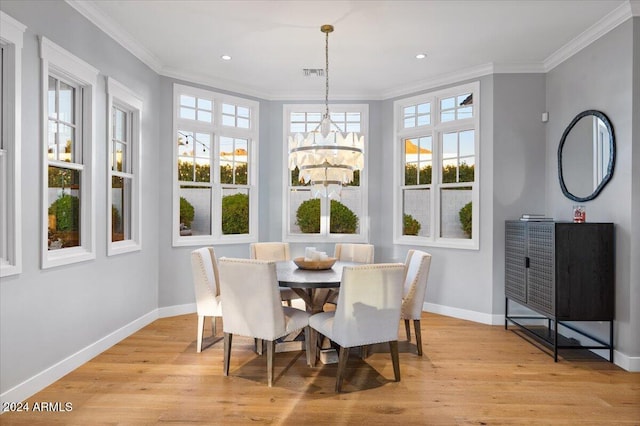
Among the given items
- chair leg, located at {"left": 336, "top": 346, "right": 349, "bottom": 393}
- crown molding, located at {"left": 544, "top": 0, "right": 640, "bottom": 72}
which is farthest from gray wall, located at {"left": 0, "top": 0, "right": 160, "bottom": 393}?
crown molding, located at {"left": 544, "top": 0, "right": 640, "bottom": 72}

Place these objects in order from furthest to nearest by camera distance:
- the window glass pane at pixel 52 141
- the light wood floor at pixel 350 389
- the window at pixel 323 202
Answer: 1. the window at pixel 323 202
2. the window glass pane at pixel 52 141
3. the light wood floor at pixel 350 389

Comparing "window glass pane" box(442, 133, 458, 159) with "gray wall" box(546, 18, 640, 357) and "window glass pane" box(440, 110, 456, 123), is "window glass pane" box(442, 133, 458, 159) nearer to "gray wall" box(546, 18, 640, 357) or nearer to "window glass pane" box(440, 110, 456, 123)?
"window glass pane" box(440, 110, 456, 123)

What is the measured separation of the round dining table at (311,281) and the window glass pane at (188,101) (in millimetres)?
2489

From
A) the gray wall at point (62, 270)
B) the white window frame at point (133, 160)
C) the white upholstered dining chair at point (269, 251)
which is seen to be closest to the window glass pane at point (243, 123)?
the gray wall at point (62, 270)

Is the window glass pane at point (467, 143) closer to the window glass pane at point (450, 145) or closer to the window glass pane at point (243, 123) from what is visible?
the window glass pane at point (450, 145)

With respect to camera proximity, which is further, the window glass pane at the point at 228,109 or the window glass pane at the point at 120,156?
the window glass pane at the point at 228,109

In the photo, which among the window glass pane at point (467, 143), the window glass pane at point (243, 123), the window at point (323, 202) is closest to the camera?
the window glass pane at point (467, 143)

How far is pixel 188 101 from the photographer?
16.9 feet

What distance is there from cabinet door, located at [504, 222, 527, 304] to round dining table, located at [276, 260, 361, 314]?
190 cm

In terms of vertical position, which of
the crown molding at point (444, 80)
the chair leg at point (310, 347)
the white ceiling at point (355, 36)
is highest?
the white ceiling at point (355, 36)

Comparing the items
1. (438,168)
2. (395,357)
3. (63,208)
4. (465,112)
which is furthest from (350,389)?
(465,112)

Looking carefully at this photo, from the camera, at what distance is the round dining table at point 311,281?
3129 mm

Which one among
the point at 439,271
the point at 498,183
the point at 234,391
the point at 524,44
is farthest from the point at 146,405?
the point at 524,44

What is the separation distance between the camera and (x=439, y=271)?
17.2 feet
